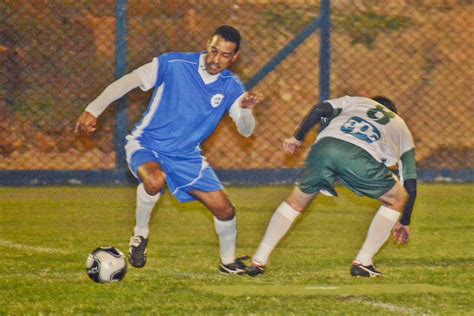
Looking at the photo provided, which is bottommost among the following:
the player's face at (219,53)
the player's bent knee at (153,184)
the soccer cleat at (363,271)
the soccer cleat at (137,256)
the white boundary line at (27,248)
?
the white boundary line at (27,248)

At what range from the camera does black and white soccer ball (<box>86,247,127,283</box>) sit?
796 cm

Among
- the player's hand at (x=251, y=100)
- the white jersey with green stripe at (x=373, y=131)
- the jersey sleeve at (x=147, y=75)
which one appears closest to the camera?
the player's hand at (x=251, y=100)

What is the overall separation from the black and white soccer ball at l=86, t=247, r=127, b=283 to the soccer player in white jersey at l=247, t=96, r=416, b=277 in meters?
0.94

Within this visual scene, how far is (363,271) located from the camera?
27.7 ft

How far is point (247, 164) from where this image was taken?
628 inches

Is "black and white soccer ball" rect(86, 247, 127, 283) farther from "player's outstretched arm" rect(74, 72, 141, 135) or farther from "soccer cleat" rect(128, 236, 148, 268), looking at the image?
"player's outstretched arm" rect(74, 72, 141, 135)

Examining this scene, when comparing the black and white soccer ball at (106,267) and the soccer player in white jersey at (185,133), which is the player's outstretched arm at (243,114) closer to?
the soccer player in white jersey at (185,133)

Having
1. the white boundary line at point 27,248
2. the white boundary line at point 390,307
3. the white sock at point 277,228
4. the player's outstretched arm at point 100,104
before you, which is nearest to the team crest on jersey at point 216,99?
the player's outstretched arm at point 100,104

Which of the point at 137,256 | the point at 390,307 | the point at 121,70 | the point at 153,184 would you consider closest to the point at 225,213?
the point at 153,184

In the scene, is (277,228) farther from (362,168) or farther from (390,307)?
(390,307)

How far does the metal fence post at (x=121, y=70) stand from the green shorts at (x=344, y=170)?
620 cm

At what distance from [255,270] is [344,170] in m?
0.91

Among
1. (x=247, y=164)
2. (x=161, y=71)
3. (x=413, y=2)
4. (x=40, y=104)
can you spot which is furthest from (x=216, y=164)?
(x=161, y=71)

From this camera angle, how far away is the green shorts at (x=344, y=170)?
8.34m
